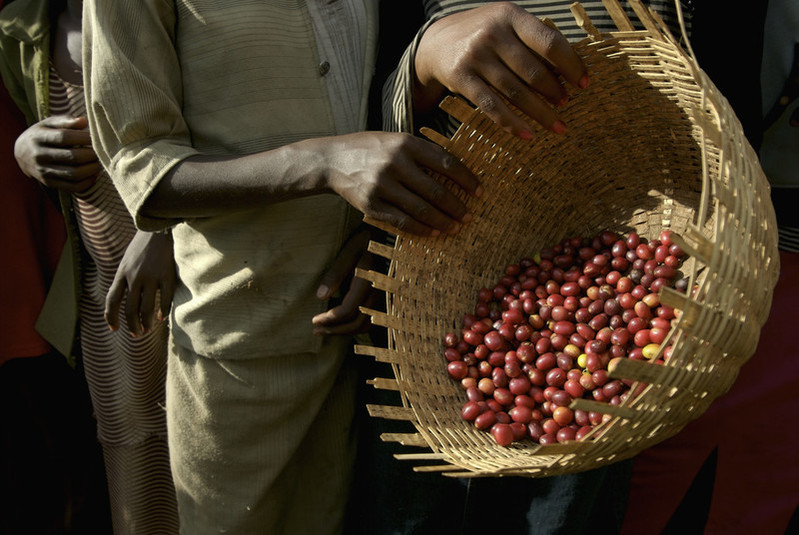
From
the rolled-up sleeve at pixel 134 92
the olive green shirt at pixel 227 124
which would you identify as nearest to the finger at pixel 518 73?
the olive green shirt at pixel 227 124

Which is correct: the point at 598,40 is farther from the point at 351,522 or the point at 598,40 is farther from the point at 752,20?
the point at 351,522

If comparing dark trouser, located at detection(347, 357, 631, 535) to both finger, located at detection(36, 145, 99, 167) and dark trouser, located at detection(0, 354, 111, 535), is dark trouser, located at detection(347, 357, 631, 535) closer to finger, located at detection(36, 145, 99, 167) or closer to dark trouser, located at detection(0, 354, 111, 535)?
finger, located at detection(36, 145, 99, 167)

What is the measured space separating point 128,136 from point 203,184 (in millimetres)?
165

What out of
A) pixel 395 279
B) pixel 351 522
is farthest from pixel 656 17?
pixel 351 522

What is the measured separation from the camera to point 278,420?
155 cm

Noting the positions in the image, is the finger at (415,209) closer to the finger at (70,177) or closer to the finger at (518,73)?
the finger at (518,73)

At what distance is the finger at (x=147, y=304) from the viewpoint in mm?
1664

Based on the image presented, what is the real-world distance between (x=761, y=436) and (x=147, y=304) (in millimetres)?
1629

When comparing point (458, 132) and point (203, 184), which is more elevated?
point (458, 132)

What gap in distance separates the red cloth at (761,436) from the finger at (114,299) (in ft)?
5.06

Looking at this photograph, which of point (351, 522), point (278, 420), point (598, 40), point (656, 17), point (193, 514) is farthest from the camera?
point (351, 522)

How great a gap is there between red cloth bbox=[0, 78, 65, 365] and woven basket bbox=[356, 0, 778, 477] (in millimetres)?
1479

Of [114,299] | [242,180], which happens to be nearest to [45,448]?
[114,299]

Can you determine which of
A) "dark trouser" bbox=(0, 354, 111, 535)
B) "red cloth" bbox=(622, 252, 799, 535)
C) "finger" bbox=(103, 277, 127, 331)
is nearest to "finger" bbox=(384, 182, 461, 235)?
"finger" bbox=(103, 277, 127, 331)
